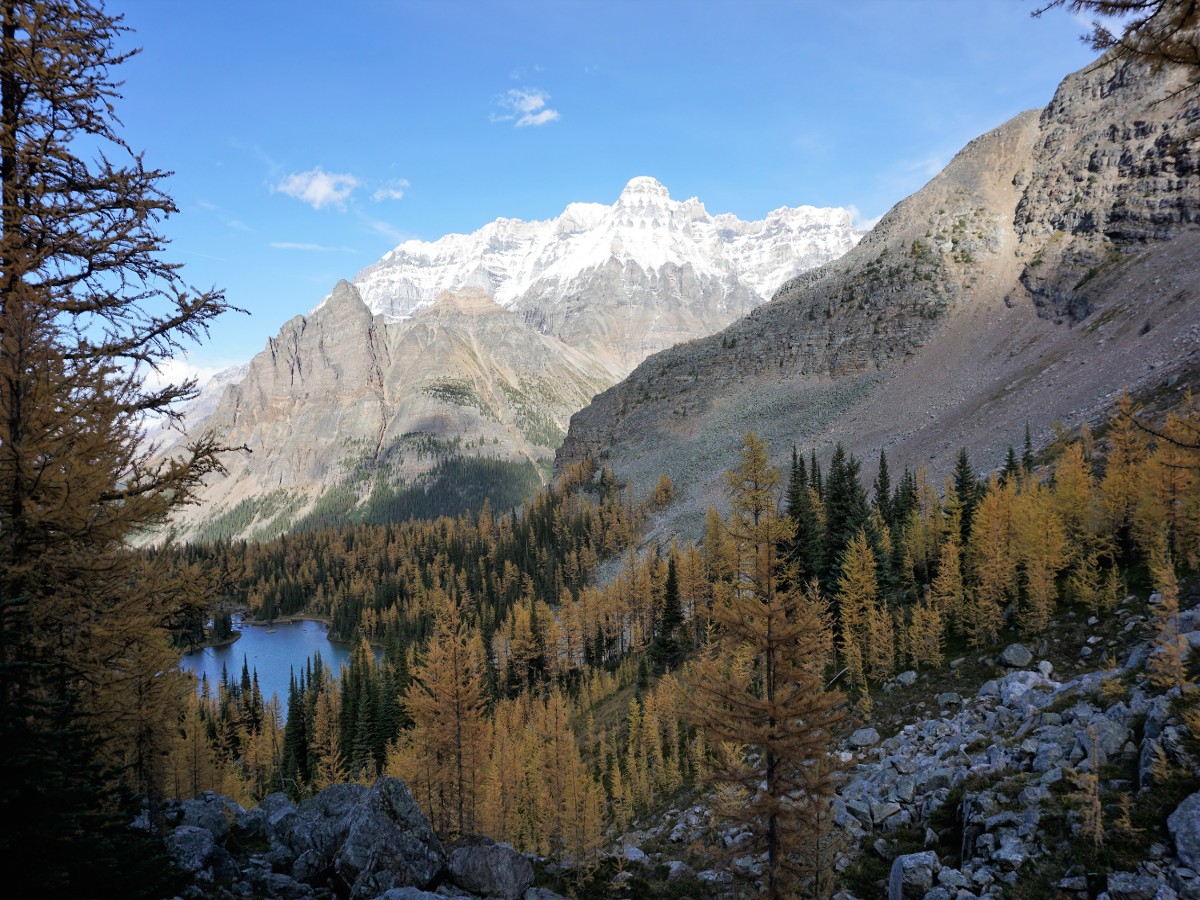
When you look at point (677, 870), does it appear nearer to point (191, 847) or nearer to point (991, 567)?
point (191, 847)

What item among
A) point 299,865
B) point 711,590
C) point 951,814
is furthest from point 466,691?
point 711,590

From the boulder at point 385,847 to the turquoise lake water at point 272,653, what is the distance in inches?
4024

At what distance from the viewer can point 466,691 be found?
3028 centimetres

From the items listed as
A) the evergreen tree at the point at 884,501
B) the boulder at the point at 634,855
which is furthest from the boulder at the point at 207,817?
the evergreen tree at the point at 884,501

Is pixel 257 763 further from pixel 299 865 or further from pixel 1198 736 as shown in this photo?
pixel 1198 736

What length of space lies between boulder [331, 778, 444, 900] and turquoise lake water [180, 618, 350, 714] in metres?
102

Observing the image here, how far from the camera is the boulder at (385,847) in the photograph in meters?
16.7

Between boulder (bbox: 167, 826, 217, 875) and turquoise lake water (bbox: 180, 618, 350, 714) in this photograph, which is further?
turquoise lake water (bbox: 180, 618, 350, 714)

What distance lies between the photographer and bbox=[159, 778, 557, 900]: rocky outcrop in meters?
15.0

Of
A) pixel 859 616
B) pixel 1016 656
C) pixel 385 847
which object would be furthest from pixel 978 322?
pixel 385 847

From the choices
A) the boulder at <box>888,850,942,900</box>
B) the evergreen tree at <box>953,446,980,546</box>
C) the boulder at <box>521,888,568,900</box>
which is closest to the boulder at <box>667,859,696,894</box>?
the boulder at <box>521,888,568,900</box>

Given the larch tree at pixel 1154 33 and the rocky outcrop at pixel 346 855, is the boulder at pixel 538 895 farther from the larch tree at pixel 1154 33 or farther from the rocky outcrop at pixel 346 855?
Answer: the larch tree at pixel 1154 33

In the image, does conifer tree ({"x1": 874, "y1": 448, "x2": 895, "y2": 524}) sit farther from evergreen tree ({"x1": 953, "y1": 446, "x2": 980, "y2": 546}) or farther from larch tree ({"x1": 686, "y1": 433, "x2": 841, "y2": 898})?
larch tree ({"x1": 686, "y1": 433, "x2": 841, "y2": 898})

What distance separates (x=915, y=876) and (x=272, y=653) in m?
151
